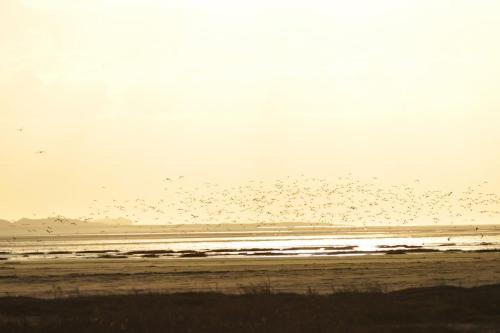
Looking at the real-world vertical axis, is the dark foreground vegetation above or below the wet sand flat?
below

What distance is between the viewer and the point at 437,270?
5753 cm

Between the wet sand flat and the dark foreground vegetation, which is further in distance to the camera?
the wet sand flat

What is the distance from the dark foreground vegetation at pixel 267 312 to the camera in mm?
28656

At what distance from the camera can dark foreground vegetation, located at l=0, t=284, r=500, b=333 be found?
28.7 metres

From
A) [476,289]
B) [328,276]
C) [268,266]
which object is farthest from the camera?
[268,266]

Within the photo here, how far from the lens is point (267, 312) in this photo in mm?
31828

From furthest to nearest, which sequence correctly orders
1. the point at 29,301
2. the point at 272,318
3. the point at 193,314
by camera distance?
the point at 29,301 < the point at 193,314 < the point at 272,318

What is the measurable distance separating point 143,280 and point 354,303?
2591 cm

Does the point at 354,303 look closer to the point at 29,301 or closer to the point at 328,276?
the point at 29,301

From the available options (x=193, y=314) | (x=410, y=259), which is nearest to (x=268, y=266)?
(x=410, y=259)

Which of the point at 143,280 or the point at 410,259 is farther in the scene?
the point at 410,259

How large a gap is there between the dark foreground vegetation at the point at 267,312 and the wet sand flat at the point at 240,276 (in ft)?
14.4

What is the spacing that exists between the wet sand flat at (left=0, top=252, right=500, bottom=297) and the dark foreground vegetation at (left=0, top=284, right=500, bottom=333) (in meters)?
4.39

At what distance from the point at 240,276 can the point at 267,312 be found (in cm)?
2723
